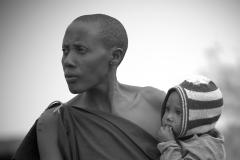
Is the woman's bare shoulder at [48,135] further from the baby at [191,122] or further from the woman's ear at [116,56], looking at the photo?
the baby at [191,122]

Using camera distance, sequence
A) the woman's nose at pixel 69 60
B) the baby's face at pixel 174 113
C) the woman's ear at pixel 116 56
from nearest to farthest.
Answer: the woman's nose at pixel 69 60, the baby's face at pixel 174 113, the woman's ear at pixel 116 56

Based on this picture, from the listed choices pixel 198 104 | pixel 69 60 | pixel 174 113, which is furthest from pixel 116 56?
pixel 198 104

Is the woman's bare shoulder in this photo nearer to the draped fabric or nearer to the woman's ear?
the draped fabric

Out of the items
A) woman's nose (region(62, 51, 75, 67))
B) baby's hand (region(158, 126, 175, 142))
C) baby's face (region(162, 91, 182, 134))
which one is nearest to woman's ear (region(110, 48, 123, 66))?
woman's nose (region(62, 51, 75, 67))

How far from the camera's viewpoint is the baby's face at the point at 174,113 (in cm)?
600

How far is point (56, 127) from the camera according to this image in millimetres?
6082

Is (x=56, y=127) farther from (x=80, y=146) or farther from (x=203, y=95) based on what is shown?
(x=203, y=95)

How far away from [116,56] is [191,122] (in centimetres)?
77

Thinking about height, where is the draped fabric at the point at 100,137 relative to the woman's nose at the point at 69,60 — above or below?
below

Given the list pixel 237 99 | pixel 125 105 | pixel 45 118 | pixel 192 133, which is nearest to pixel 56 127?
pixel 45 118

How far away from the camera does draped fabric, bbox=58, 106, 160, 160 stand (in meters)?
6.00

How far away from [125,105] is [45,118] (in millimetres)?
660

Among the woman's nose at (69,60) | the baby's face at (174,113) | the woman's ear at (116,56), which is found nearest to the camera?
the woman's nose at (69,60)

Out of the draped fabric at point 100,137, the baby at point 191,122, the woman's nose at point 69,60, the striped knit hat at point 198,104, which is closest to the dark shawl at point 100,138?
the draped fabric at point 100,137
